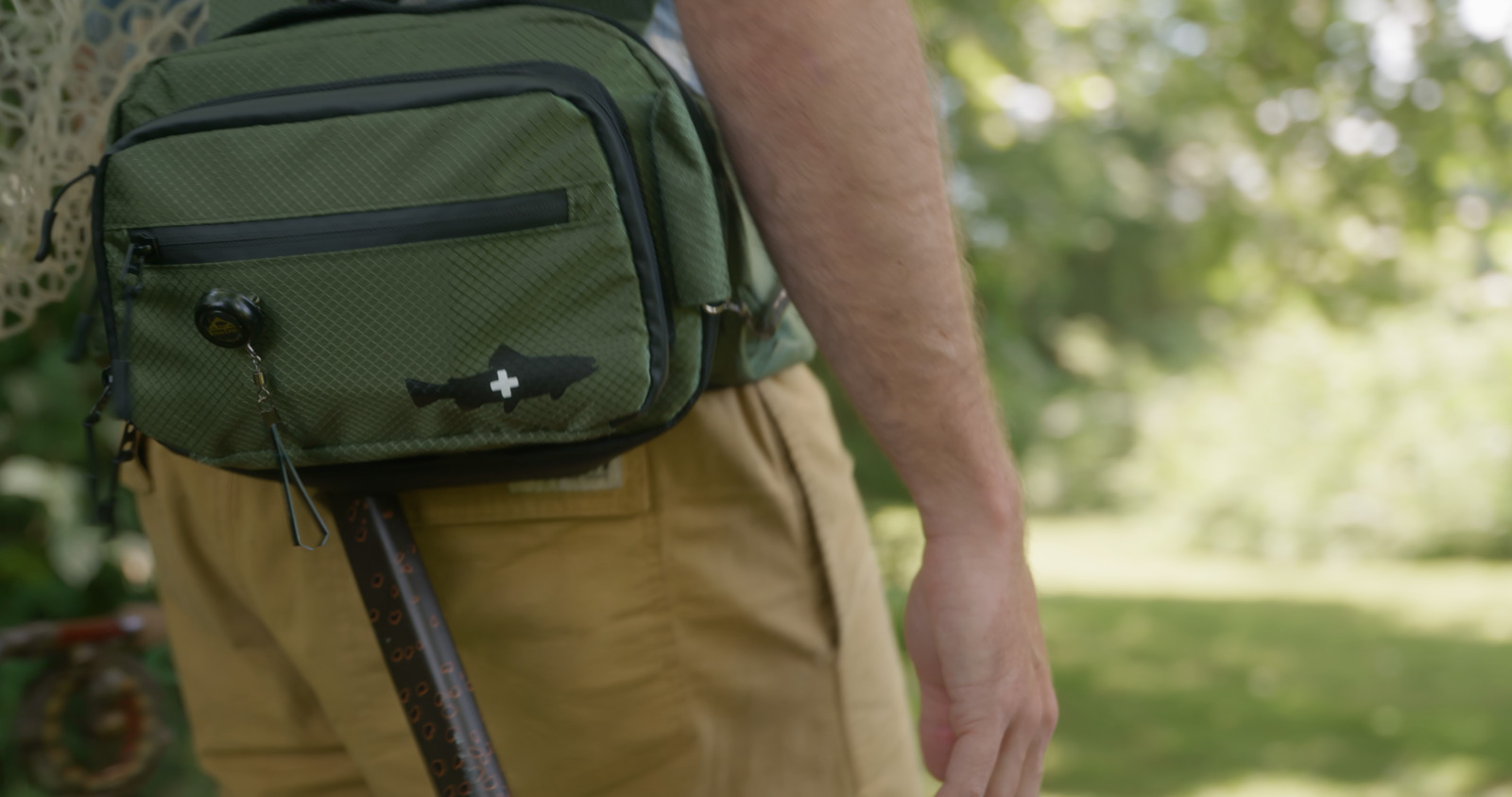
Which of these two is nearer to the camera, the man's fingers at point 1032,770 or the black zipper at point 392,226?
the black zipper at point 392,226

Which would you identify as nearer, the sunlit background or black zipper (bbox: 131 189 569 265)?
black zipper (bbox: 131 189 569 265)

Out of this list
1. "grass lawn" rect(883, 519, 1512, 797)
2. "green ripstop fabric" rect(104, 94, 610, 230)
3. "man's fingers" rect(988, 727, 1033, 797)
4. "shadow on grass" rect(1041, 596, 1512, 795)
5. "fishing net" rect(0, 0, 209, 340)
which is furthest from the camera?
"shadow on grass" rect(1041, 596, 1512, 795)

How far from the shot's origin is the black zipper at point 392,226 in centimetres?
87

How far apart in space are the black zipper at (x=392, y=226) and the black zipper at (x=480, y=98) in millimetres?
55

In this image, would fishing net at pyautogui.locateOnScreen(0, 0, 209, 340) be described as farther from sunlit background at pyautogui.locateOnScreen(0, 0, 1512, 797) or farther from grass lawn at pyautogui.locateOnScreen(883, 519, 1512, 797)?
grass lawn at pyautogui.locateOnScreen(883, 519, 1512, 797)

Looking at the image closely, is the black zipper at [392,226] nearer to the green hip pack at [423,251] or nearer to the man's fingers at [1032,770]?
the green hip pack at [423,251]

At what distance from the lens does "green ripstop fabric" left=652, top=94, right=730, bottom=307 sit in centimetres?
89

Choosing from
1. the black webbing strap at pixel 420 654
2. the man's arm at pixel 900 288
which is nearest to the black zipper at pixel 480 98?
the man's arm at pixel 900 288

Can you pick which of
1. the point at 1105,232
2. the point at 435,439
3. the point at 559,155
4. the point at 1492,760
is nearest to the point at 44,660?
the point at 435,439

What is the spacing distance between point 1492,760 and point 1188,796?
1731 millimetres

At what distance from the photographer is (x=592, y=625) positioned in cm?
101

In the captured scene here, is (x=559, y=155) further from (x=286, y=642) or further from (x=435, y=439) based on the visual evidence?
(x=286, y=642)

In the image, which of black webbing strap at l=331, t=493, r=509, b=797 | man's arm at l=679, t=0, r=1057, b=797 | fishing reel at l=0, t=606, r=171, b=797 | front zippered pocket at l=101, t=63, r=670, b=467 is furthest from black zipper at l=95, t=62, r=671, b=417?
fishing reel at l=0, t=606, r=171, b=797

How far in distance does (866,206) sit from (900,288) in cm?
7
